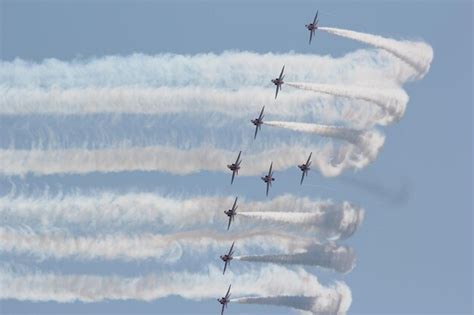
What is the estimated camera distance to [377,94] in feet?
196

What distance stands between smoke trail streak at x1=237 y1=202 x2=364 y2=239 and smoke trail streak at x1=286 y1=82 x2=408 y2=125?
5655 mm

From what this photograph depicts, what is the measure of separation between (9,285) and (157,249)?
8210mm

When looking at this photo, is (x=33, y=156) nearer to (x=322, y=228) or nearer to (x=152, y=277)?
(x=152, y=277)

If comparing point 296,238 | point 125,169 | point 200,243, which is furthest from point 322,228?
point 125,169

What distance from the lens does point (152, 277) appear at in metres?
58.1

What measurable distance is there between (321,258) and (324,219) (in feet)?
7.32

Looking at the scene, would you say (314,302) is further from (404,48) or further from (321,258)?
(404,48)

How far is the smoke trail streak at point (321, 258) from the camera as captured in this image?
58.8m

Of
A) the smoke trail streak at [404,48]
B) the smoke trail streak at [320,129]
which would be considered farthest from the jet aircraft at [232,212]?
the smoke trail streak at [404,48]

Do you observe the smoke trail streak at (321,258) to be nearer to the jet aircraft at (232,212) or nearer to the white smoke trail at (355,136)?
the jet aircraft at (232,212)

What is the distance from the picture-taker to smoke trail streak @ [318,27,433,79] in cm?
5841

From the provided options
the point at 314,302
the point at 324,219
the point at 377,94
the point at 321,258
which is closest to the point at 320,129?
the point at 377,94

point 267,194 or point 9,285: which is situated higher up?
point 267,194

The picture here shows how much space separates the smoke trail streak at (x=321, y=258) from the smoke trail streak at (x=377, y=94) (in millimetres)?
7871
